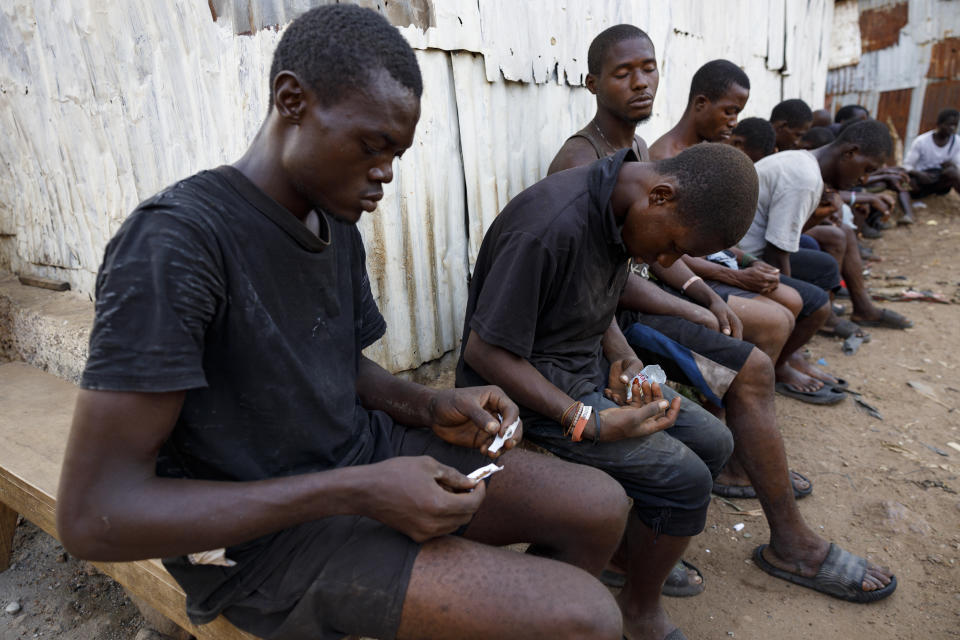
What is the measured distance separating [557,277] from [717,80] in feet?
7.75

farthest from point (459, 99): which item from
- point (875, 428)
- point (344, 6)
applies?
point (875, 428)

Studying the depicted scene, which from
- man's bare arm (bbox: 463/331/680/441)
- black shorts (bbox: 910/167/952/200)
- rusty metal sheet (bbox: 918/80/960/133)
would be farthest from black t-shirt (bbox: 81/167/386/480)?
rusty metal sheet (bbox: 918/80/960/133)

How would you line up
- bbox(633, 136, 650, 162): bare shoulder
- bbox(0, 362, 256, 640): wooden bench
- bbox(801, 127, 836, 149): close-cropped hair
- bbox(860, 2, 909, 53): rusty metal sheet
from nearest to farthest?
bbox(0, 362, 256, 640): wooden bench
bbox(633, 136, 650, 162): bare shoulder
bbox(801, 127, 836, 149): close-cropped hair
bbox(860, 2, 909, 53): rusty metal sheet

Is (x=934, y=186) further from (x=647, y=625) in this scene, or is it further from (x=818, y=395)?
(x=647, y=625)

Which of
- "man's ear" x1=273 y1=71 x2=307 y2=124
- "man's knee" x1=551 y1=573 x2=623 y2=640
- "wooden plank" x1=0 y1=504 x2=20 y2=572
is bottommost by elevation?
"wooden plank" x1=0 y1=504 x2=20 y2=572

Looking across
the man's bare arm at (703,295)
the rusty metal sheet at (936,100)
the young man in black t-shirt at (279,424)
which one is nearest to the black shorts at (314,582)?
the young man in black t-shirt at (279,424)

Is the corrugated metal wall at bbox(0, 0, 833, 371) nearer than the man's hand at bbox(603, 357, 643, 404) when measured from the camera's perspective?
No

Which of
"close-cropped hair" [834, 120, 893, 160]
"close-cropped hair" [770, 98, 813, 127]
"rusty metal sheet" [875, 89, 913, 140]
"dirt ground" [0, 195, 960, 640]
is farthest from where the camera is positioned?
"rusty metal sheet" [875, 89, 913, 140]

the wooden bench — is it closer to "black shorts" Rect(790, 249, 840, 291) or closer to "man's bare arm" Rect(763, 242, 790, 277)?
"man's bare arm" Rect(763, 242, 790, 277)

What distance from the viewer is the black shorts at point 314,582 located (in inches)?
48.4

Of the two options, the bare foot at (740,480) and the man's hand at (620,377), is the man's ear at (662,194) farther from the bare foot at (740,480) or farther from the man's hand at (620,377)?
the bare foot at (740,480)

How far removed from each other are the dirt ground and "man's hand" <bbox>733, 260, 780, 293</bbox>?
90 cm

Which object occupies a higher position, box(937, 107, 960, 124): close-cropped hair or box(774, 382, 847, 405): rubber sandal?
box(937, 107, 960, 124): close-cropped hair

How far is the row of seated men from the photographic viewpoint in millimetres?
1082
